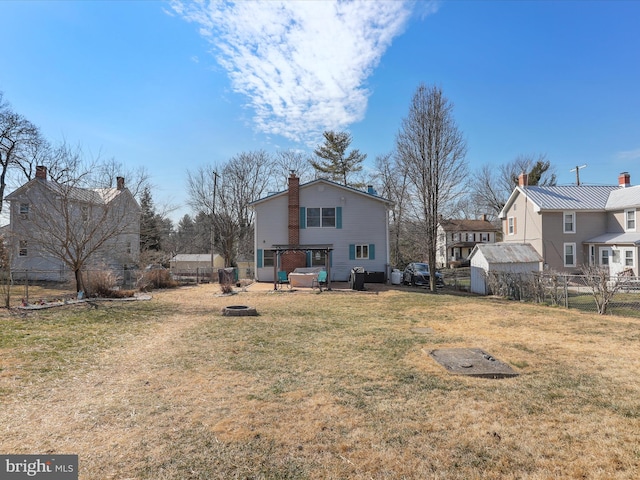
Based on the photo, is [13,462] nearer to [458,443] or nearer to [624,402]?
[458,443]

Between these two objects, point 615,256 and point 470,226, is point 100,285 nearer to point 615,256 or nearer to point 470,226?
point 615,256

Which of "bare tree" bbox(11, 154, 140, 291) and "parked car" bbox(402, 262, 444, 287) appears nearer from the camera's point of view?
"bare tree" bbox(11, 154, 140, 291)

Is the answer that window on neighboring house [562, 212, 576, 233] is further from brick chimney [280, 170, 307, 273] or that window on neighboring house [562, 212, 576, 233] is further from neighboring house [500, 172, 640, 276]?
brick chimney [280, 170, 307, 273]

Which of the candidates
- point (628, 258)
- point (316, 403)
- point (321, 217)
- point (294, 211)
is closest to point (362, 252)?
point (321, 217)

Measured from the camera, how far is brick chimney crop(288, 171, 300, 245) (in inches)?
882

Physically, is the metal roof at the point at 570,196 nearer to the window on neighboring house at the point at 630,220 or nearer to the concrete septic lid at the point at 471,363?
the window on neighboring house at the point at 630,220

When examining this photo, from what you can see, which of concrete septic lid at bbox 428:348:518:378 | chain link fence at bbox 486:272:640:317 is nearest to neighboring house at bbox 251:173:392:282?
chain link fence at bbox 486:272:640:317

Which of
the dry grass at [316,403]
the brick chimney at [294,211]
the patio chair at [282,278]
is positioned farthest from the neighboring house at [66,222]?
the brick chimney at [294,211]

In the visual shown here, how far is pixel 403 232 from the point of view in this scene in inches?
1524

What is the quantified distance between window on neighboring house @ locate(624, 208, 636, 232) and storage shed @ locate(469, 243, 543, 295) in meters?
9.03

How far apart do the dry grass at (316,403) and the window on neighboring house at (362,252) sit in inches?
548

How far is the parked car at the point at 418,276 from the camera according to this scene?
22.8 metres

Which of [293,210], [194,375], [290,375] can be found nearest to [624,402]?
[290,375]

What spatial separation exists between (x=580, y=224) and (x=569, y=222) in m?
0.80
